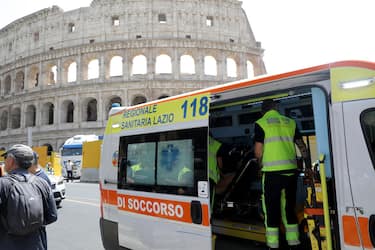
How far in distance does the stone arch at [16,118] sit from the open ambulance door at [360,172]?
1955 inches

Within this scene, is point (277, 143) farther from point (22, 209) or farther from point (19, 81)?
point (19, 81)

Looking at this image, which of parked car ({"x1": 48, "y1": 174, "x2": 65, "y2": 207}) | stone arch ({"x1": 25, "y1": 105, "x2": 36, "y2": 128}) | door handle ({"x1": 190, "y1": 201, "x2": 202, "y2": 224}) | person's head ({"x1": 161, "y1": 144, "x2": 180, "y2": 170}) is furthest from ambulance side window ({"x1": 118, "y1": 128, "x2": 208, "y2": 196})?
stone arch ({"x1": 25, "y1": 105, "x2": 36, "y2": 128})

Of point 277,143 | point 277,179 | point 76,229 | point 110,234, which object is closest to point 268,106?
point 277,143

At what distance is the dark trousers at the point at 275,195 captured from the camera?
12.6ft

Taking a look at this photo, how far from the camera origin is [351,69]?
2873 mm

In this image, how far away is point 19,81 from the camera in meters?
47.7

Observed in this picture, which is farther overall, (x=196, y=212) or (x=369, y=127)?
(x=196, y=212)

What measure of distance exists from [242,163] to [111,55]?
123 ft

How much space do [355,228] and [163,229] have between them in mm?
2399

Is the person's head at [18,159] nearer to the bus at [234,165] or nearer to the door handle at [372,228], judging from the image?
the bus at [234,165]

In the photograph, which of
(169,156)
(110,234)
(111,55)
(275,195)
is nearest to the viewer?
(275,195)

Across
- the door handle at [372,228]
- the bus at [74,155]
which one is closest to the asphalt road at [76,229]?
the door handle at [372,228]

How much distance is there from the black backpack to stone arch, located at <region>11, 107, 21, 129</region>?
48081 millimetres

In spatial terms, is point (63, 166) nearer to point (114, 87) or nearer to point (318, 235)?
point (114, 87)
